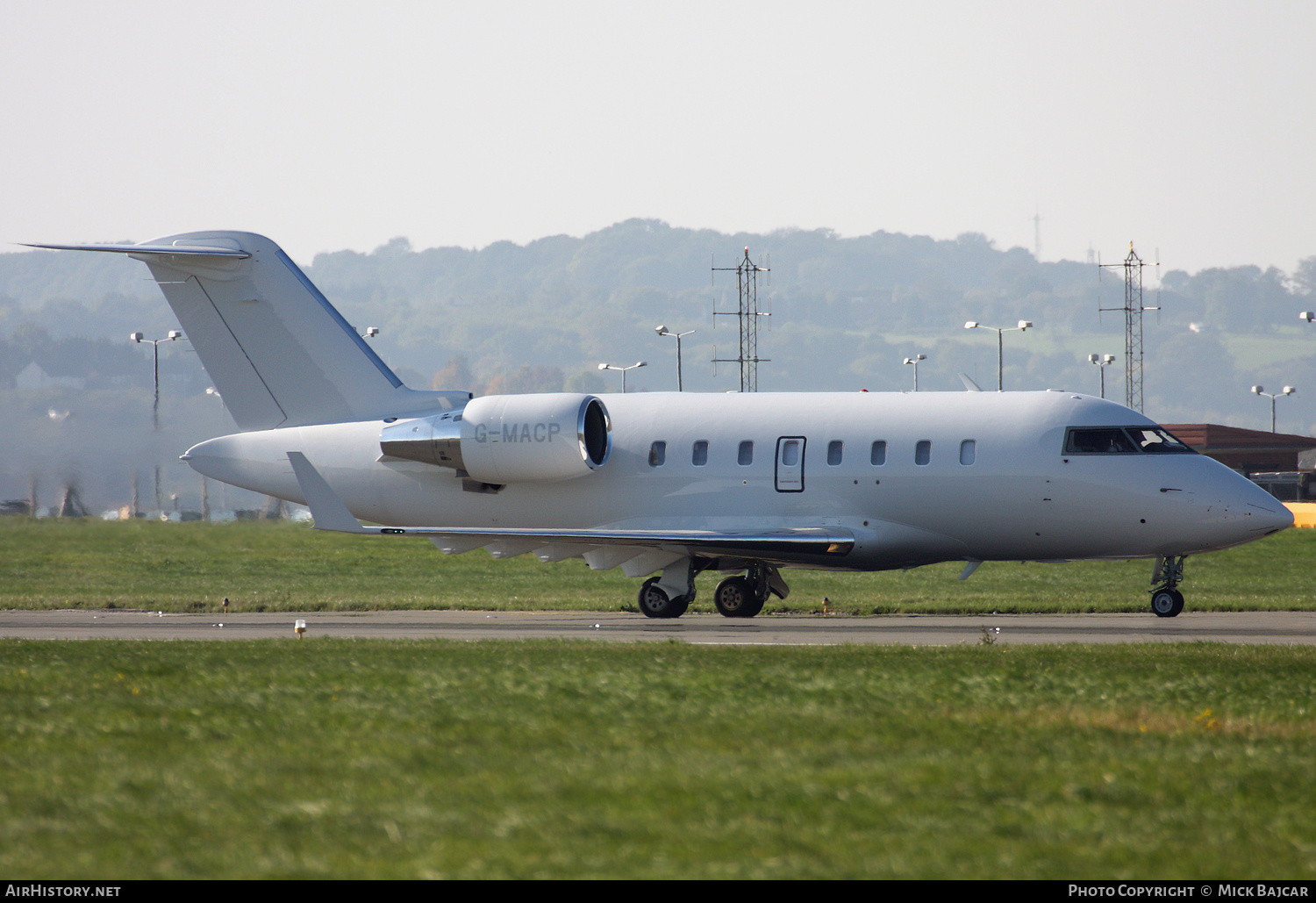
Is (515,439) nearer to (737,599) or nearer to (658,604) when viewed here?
(658,604)

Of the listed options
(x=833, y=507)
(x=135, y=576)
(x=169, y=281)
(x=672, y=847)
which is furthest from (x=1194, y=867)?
(x=135, y=576)

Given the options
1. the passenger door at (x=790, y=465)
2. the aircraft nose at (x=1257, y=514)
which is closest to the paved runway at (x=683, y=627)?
the aircraft nose at (x=1257, y=514)

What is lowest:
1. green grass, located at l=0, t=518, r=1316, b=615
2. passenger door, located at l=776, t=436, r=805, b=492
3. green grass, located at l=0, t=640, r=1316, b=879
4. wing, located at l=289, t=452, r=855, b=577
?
green grass, located at l=0, t=518, r=1316, b=615

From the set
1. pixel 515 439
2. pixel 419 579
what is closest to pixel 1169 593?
pixel 515 439

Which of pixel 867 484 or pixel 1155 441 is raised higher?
pixel 1155 441

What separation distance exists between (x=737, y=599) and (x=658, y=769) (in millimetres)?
16367

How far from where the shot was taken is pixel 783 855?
7.95 metres

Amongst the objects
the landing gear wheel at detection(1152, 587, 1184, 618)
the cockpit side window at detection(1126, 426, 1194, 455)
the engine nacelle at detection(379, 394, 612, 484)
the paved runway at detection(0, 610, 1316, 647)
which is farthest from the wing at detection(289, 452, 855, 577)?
the landing gear wheel at detection(1152, 587, 1184, 618)

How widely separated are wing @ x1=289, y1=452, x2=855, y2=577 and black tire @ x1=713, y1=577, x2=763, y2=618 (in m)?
0.57

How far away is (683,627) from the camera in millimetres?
24000

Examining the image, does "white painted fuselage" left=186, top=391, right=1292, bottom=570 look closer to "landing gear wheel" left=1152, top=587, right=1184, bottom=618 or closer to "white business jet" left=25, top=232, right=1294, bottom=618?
"white business jet" left=25, top=232, right=1294, bottom=618

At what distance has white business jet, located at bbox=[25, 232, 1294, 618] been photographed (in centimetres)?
2436
